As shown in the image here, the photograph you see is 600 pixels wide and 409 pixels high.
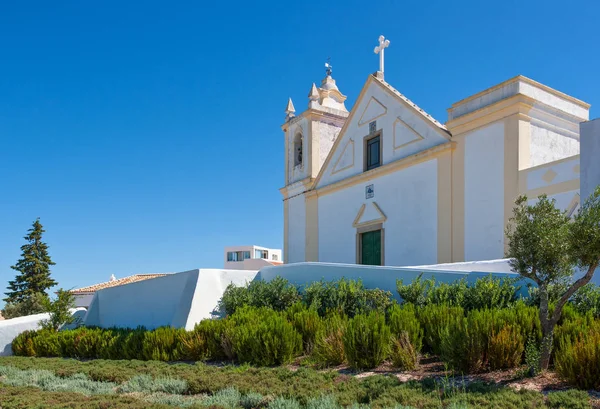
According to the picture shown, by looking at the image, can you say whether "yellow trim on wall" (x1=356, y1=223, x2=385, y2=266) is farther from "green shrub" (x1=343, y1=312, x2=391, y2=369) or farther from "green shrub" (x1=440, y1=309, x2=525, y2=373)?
"green shrub" (x1=440, y1=309, x2=525, y2=373)

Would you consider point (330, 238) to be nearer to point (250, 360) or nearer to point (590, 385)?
point (250, 360)

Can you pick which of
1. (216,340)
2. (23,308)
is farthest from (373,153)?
(23,308)

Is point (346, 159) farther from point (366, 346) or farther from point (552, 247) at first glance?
point (552, 247)

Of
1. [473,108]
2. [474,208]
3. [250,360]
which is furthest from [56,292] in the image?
[473,108]

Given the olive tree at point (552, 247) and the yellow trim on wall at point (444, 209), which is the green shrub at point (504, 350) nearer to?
the olive tree at point (552, 247)

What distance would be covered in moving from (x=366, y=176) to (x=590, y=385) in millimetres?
14895

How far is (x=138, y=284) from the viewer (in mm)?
15289

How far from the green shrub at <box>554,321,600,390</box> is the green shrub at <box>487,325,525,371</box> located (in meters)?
0.71

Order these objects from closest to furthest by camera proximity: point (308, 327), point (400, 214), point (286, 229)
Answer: point (308, 327), point (400, 214), point (286, 229)

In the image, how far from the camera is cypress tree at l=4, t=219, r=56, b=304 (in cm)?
3572

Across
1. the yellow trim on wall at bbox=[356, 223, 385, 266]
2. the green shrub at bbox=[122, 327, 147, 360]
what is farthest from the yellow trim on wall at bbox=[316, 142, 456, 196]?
the green shrub at bbox=[122, 327, 147, 360]

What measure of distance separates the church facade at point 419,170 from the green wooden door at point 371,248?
4 cm

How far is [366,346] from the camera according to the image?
7.77 meters

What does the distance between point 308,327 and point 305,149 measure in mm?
15781
